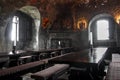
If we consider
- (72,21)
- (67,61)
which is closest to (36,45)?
(72,21)

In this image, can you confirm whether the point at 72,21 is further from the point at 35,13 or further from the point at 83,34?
the point at 35,13

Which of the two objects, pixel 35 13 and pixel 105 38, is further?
pixel 105 38

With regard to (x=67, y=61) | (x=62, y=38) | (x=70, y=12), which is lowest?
Result: (x=67, y=61)

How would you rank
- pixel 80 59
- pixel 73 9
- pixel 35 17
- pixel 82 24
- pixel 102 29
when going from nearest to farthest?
1. pixel 80 59
2. pixel 35 17
3. pixel 82 24
4. pixel 73 9
5. pixel 102 29

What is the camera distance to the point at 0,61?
6.31 m

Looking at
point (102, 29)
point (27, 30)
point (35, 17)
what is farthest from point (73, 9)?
point (27, 30)

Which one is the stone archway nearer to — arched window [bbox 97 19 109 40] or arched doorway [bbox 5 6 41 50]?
arched doorway [bbox 5 6 41 50]

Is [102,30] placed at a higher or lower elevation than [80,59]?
higher

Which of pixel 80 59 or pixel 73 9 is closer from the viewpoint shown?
pixel 80 59

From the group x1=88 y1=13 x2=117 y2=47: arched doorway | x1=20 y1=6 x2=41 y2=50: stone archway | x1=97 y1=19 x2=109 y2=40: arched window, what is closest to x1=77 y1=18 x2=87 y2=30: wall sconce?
x1=88 y1=13 x2=117 y2=47: arched doorway

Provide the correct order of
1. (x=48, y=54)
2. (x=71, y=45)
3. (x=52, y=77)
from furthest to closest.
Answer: (x=71, y=45) → (x=48, y=54) → (x=52, y=77)

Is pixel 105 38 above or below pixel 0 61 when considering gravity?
above

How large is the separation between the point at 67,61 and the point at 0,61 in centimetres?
352

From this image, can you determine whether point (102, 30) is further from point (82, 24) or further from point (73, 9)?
point (73, 9)
